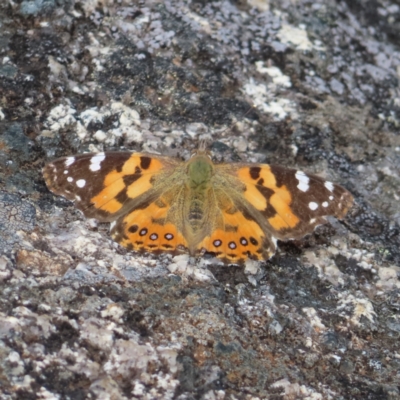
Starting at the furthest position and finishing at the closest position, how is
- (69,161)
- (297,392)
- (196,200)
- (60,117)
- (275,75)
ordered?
1. (275,75)
2. (60,117)
3. (196,200)
4. (69,161)
5. (297,392)

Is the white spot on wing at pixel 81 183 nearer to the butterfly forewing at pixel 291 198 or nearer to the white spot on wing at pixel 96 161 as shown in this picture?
the white spot on wing at pixel 96 161

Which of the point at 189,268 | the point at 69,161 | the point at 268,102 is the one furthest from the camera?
the point at 268,102

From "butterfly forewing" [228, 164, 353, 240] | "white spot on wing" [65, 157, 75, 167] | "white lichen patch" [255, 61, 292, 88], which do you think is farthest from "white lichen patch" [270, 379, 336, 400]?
"white lichen patch" [255, 61, 292, 88]

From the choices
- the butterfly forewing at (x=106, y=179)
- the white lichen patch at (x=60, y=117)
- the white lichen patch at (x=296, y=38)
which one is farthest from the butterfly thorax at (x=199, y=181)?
the white lichen patch at (x=296, y=38)

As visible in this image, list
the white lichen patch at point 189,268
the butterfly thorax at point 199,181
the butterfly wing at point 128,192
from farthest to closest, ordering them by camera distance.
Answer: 1. the butterfly thorax at point 199,181
2. the butterfly wing at point 128,192
3. the white lichen patch at point 189,268

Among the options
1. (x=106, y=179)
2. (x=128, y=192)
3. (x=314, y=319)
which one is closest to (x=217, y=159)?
(x=128, y=192)

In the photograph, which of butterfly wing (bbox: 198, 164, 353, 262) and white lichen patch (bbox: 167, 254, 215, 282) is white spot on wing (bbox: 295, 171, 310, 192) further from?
white lichen patch (bbox: 167, 254, 215, 282)

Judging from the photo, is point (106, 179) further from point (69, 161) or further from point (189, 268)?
point (189, 268)
